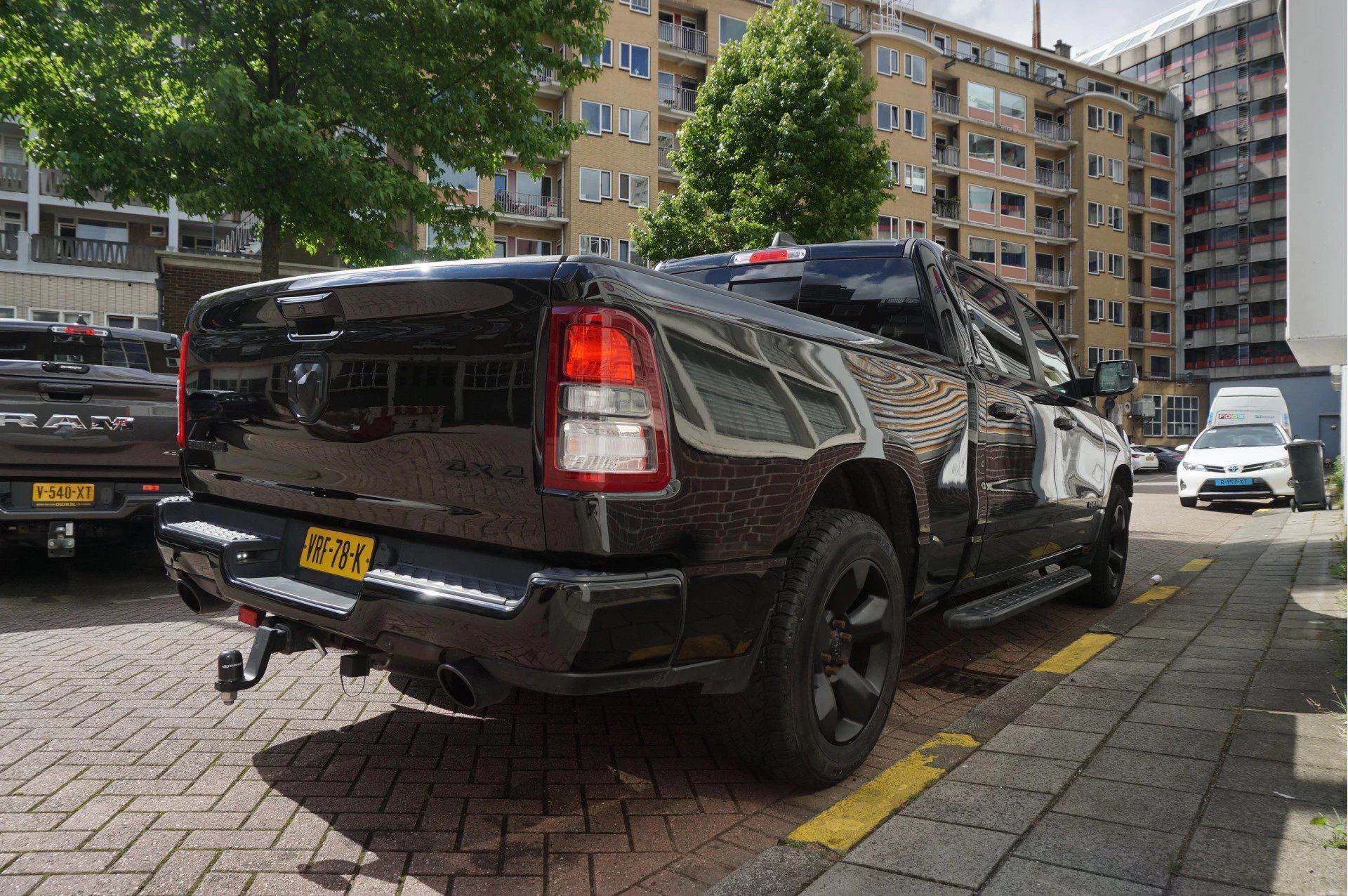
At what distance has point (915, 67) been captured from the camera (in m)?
46.5

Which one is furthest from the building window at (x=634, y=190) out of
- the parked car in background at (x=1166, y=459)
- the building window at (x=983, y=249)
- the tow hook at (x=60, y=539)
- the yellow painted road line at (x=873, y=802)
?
the yellow painted road line at (x=873, y=802)

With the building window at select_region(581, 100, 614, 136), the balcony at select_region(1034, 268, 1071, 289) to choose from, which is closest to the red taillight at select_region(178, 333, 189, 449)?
the building window at select_region(581, 100, 614, 136)

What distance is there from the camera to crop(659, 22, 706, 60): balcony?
132ft

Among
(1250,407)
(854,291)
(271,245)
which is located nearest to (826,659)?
(854,291)

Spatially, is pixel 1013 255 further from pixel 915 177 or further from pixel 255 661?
pixel 255 661

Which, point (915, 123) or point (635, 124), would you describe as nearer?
point (635, 124)

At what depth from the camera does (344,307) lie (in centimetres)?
277

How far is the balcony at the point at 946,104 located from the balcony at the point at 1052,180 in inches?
286

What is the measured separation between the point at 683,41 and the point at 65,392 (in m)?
38.7

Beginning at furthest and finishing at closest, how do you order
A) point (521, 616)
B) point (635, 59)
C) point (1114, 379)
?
point (635, 59)
point (1114, 379)
point (521, 616)

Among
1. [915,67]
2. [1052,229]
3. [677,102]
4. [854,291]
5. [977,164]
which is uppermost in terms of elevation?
[915,67]

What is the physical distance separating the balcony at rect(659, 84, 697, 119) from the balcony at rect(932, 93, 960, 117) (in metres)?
15.7

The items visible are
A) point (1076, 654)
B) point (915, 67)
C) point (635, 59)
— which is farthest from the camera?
point (915, 67)

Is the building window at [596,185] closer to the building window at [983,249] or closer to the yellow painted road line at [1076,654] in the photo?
the building window at [983,249]
